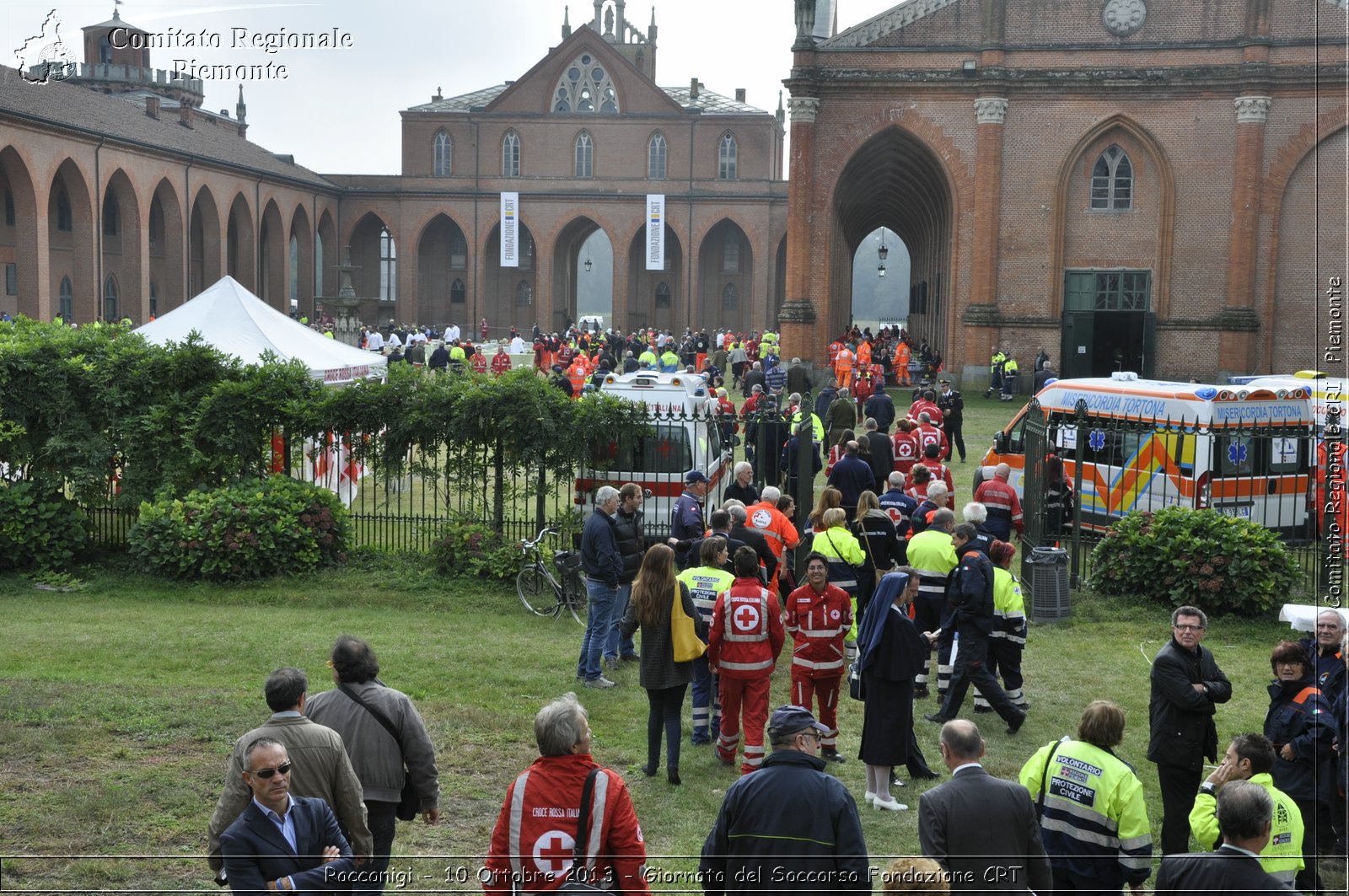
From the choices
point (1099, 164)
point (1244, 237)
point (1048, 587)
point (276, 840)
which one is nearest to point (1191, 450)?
point (1048, 587)

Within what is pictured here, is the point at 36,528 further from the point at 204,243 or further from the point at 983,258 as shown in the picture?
the point at 204,243

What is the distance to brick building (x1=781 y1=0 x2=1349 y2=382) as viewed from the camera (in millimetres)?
34969

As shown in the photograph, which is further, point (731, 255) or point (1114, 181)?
point (731, 255)

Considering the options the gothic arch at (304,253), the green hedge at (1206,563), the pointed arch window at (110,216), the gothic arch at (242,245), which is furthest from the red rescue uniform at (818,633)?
the gothic arch at (304,253)

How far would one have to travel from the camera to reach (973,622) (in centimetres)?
899

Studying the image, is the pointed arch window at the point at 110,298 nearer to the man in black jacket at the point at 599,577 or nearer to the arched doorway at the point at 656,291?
the arched doorway at the point at 656,291

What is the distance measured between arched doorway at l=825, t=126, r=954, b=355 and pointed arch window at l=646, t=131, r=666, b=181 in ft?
34.8

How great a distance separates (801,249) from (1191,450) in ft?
72.1

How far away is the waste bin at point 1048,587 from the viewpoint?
41.9 ft

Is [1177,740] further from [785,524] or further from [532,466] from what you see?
[532,466]

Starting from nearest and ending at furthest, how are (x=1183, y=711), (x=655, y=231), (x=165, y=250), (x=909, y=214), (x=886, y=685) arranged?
(x=1183, y=711) < (x=886, y=685) < (x=165, y=250) < (x=909, y=214) < (x=655, y=231)

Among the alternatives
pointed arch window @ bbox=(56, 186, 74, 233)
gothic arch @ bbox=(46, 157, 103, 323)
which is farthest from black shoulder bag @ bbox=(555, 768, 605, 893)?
pointed arch window @ bbox=(56, 186, 74, 233)

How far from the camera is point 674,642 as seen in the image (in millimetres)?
8297

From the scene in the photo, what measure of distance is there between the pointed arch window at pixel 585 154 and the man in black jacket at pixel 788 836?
2401 inches
